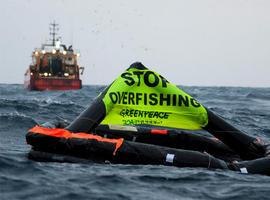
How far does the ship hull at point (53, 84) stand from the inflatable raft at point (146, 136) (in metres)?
51.9

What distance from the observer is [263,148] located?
37.6ft

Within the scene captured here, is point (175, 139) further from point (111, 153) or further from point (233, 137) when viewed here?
point (111, 153)

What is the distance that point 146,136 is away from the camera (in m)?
12.7

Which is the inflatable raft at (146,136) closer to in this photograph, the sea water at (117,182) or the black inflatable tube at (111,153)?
Result: the black inflatable tube at (111,153)

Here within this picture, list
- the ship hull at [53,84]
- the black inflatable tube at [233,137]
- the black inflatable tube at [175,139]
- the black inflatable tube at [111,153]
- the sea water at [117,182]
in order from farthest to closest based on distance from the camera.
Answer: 1. the ship hull at [53,84]
2. the black inflatable tube at [175,139]
3. the black inflatable tube at [233,137]
4. the black inflatable tube at [111,153]
5. the sea water at [117,182]

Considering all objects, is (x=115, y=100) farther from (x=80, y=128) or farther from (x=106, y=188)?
(x=106, y=188)

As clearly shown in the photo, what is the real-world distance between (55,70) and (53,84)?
3023 mm

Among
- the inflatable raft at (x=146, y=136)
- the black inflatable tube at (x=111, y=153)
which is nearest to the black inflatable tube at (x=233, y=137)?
the inflatable raft at (x=146, y=136)

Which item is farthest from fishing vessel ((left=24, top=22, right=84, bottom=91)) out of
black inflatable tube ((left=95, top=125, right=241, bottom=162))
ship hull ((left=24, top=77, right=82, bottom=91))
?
black inflatable tube ((left=95, top=125, right=241, bottom=162))

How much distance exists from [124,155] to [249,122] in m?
12.4

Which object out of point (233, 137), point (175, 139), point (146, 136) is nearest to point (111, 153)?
point (146, 136)

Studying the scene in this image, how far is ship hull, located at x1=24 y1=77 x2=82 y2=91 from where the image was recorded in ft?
210

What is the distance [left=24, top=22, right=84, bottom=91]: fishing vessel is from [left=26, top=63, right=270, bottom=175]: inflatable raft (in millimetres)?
52189

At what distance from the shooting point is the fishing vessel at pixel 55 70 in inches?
2525
